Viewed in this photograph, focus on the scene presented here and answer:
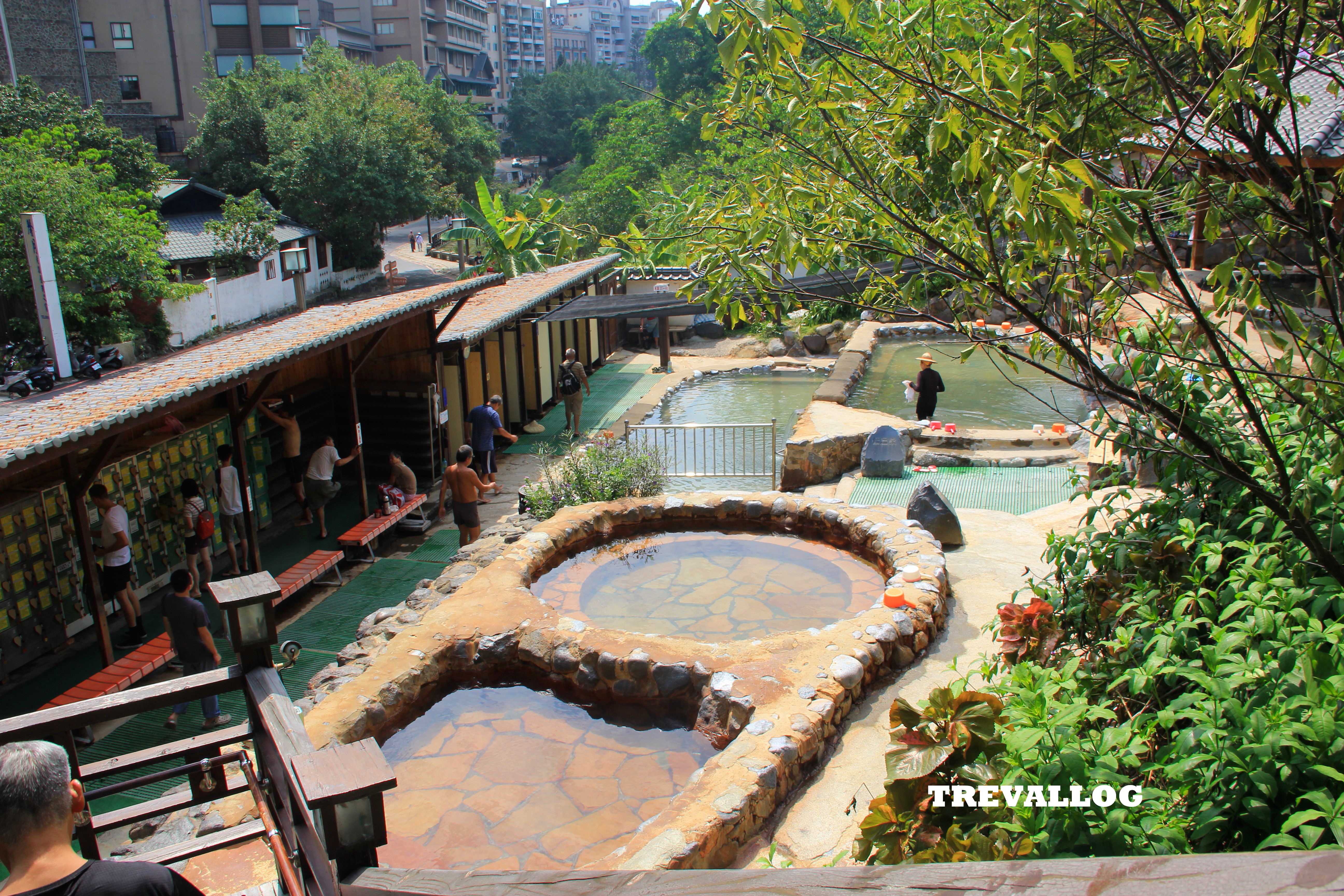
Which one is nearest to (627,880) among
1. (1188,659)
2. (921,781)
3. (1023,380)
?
(921,781)

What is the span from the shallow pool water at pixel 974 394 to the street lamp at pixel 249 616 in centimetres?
1199

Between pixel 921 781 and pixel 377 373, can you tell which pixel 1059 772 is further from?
pixel 377 373

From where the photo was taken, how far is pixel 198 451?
10.9 metres

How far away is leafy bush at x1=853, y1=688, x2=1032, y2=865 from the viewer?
3734mm

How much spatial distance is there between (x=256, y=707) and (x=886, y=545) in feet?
23.3

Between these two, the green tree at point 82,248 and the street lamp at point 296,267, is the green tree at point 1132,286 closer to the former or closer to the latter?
the green tree at point 82,248

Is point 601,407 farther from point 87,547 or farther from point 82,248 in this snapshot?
point 82,248

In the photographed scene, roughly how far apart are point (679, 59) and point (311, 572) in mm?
58489

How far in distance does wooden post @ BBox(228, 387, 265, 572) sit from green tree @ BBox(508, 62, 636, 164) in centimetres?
7405

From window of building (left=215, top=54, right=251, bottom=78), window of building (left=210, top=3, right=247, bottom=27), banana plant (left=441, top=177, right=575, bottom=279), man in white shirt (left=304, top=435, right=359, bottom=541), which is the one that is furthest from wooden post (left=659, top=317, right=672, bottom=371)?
window of building (left=210, top=3, right=247, bottom=27)

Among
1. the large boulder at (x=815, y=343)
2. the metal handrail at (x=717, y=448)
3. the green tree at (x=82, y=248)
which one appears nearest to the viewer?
the metal handrail at (x=717, y=448)

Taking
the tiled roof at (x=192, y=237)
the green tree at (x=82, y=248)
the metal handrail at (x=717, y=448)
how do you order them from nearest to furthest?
the metal handrail at (x=717, y=448) → the green tree at (x=82, y=248) → the tiled roof at (x=192, y=237)

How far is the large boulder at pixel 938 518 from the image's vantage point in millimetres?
9688

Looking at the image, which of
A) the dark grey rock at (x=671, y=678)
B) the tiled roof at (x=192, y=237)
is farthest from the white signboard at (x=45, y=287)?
the tiled roof at (x=192, y=237)
